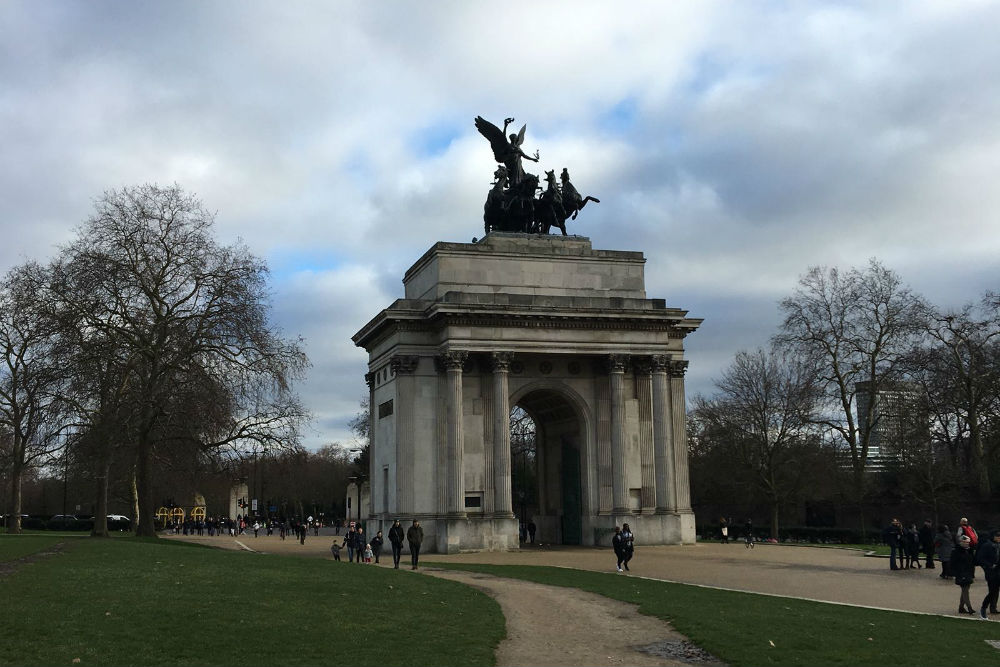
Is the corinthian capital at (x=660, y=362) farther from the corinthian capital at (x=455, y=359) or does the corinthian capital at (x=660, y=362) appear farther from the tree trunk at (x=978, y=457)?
the tree trunk at (x=978, y=457)

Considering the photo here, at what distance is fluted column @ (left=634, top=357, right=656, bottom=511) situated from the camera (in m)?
44.0

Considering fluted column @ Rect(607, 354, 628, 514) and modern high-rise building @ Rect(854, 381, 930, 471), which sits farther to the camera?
modern high-rise building @ Rect(854, 381, 930, 471)

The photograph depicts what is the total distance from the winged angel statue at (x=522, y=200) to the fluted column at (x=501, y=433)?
782 centimetres

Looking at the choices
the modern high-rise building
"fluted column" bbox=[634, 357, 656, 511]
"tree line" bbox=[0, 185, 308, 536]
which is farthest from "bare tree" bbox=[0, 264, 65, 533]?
the modern high-rise building

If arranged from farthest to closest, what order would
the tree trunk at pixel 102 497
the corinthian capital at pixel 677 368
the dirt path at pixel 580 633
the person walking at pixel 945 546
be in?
1. the corinthian capital at pixel 677 368
2. the tree trunk at pixel 102 497
3. the person walking at pixel 945 546
4. the dirt path at pixel 580 633

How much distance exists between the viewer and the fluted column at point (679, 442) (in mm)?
45312

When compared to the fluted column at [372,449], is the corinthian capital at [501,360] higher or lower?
higher

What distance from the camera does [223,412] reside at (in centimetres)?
4344

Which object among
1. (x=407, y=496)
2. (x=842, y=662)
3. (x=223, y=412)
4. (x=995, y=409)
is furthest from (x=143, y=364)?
(x=995, y=409)

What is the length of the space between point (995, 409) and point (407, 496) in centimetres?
3144

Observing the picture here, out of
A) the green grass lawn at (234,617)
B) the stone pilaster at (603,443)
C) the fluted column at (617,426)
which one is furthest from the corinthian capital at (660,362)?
the green grass lawn at (234,617)

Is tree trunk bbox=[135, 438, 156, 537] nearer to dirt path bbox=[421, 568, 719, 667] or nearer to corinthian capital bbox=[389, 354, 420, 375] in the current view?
corinthian capital bbox=[389, 354, 420, 375]

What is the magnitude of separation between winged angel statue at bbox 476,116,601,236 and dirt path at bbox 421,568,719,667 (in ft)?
85.2

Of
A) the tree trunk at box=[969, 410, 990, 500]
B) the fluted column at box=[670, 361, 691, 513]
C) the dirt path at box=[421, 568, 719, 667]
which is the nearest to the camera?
the dirt path at box=[421, 568, 719, 667]
